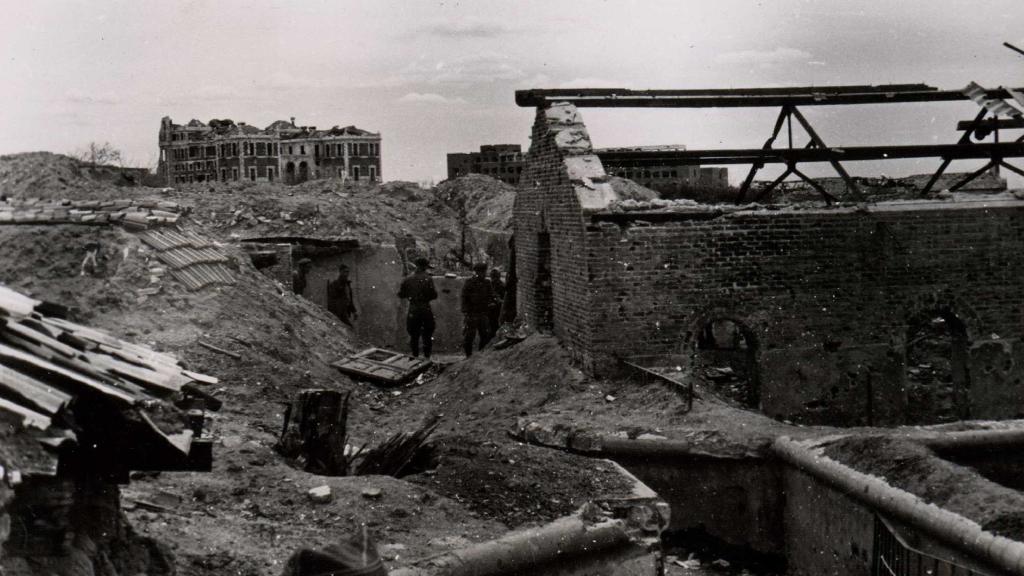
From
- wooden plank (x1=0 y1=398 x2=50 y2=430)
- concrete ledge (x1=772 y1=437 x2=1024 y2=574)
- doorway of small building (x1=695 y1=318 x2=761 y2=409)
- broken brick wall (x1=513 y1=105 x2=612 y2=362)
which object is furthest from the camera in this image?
doorway of small building (x1=695 y1=318 x2=761 y2=409)

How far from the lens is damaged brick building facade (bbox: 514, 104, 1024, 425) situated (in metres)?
13.8

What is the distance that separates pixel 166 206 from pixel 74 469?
1394 centimetres

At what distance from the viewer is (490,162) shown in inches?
1949

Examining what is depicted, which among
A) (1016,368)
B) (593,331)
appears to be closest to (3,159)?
(593,331)

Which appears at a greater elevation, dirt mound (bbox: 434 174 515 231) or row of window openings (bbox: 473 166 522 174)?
row of window openings (bbox: 473 166 522 174)

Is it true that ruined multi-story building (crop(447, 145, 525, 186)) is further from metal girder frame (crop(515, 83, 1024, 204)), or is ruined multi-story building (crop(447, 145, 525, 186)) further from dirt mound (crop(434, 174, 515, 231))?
metal girder frame (crop(515, 83, 1024, 204))

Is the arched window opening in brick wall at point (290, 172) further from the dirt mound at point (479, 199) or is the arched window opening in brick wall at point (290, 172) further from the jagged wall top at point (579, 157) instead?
the jagged wall top at point (579, 157)

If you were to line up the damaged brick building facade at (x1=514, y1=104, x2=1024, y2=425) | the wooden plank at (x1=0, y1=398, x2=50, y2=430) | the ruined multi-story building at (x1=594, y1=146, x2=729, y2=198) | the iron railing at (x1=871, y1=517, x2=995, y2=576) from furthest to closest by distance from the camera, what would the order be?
the ruined multi-story building at (x1=594, y1=146, x2=729, y2=198) < the damaged brick building facade at (x1=514, y1=104, x2=1024, y2=425) < the iron railing at (x1=871, y1=517, x2=995, y2=576) < the wooden plank at (x1=0, y1=398, x2=50, y2=430)

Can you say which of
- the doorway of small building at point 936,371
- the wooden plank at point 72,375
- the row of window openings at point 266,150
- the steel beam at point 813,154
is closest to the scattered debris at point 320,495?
the wooden plank at point 72,375

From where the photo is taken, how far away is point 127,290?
1504 cm

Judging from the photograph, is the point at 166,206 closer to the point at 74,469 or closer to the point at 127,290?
the point at 127,290

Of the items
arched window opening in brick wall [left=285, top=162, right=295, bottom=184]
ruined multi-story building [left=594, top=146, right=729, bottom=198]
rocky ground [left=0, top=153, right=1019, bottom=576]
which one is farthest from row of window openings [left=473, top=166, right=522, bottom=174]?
rocky ground [left=0, top=153, right=1019, bottom=576]

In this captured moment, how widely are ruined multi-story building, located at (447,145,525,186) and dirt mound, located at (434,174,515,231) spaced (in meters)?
5.77

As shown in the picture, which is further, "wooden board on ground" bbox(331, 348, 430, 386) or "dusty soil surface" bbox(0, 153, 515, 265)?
"dusty soil surface" bbox(0, 153, 515, 265)
